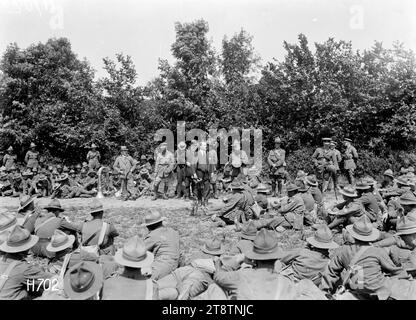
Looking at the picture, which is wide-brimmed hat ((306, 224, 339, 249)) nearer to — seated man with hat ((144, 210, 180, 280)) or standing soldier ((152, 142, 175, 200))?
seated man with hat ((144, 210, 180, 280))

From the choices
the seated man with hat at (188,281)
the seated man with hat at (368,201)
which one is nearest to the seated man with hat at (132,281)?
the seated man with hat at (188,281)

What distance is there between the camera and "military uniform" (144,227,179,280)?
5.55m

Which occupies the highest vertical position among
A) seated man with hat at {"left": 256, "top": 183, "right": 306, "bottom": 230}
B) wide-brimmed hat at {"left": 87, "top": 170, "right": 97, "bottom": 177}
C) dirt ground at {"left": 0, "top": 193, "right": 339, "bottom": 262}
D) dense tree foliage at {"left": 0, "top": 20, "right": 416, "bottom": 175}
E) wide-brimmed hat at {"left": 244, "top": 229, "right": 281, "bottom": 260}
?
dense tree foliage at {"left": 0, "top": 20, "right": 416, "bottom": 175}

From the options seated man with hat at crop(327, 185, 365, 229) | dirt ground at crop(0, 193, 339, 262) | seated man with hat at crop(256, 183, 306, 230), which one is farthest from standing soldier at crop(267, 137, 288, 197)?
seated man with hat at crop(327, 185, 365, 229)

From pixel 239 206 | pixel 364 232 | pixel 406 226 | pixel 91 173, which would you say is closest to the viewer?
pixel 364 232

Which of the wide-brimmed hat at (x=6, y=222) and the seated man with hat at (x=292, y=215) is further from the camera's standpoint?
the seated man with hat at (x=292, y=215)

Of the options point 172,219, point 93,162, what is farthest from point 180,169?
point 93,162

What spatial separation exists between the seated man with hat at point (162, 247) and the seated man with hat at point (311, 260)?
1507 mm

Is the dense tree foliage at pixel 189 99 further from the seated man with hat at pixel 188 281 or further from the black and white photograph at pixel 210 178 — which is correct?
the seated man with hat at pixel 188 281

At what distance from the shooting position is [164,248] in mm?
5742

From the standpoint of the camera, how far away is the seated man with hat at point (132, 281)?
3.91 m

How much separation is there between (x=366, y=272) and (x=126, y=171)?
1004 centimetres

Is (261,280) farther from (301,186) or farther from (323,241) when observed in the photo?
(301,186)

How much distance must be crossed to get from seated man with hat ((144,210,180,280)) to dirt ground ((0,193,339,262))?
3.46 feet
